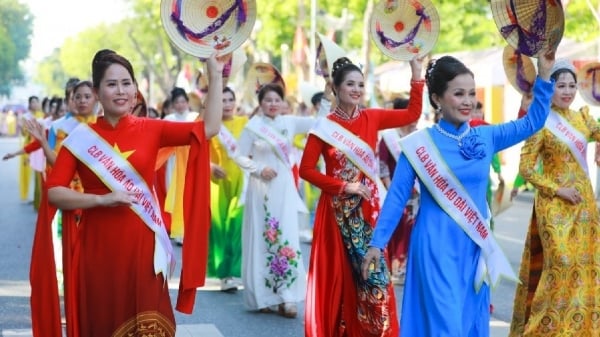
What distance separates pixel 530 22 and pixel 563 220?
195 cm

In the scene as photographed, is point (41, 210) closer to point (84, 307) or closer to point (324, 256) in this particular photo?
point (84, 307)

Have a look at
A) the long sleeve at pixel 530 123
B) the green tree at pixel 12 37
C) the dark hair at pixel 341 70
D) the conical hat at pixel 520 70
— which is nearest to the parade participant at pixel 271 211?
the dark hair at pixel 341 70

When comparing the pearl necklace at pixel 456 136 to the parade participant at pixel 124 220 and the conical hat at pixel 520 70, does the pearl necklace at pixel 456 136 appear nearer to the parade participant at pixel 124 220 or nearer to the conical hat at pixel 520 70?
the parade participant at pixel 124 220

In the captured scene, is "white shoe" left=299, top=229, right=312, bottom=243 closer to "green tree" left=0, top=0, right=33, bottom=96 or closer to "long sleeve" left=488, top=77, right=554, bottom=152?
"long sleeve" left=488, top=77, right=554, bottom=152

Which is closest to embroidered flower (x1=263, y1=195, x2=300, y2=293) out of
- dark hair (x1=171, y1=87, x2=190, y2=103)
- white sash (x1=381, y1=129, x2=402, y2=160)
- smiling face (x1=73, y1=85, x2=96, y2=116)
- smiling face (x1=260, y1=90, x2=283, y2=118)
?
smiling face (x1=260, y1=90, x2=283, y2=118)

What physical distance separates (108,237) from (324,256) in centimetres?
189

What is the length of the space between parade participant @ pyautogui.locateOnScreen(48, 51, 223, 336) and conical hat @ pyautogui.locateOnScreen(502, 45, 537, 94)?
261 cm

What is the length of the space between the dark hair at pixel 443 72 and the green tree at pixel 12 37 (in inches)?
3322

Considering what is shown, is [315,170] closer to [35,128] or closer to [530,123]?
[35,128]

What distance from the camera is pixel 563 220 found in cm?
652

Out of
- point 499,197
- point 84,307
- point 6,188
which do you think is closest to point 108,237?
point 84,307

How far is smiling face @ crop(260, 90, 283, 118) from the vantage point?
9031 millimetres

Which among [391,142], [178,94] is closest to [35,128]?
[391,142]

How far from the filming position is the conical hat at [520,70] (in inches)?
277
